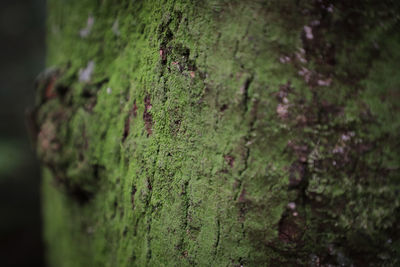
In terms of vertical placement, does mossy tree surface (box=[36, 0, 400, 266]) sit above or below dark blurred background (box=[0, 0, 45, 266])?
above

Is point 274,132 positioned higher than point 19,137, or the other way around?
point 274,132

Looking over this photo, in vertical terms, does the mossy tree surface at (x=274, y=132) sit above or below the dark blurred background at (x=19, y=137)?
above

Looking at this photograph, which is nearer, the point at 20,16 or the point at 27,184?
the point at 27,184

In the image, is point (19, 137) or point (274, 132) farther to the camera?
point (19, 137)

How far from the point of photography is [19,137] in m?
5.09

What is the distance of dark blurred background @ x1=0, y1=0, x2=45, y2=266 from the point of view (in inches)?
177

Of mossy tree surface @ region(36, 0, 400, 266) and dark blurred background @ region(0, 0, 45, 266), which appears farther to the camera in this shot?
dark blurred background @ region(0, 0, 45, 266)

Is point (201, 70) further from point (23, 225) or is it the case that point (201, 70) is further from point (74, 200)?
point (23, 225)

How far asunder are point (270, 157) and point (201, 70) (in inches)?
14.1

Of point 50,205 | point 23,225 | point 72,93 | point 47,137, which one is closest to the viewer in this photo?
point 72,93

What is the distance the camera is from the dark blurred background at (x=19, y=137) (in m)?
4.50

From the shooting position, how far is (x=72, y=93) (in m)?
1.52

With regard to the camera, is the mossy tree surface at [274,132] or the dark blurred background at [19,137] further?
the dark blurred background at [19,137]

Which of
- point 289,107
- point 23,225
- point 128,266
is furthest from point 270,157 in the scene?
point 23,225
